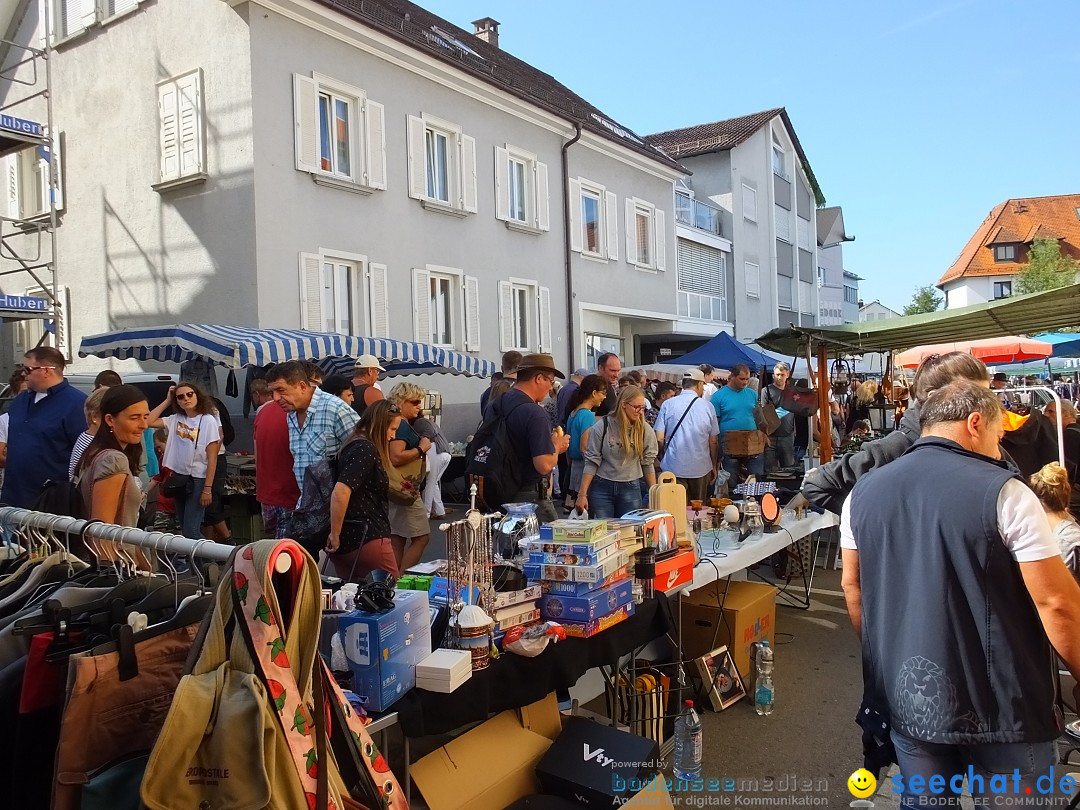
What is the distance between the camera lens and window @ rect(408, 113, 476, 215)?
1288 centimetres

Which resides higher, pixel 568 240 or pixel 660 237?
pixel 660 237

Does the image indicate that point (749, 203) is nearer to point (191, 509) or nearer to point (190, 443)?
point (190, 443)

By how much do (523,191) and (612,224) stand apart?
305cm

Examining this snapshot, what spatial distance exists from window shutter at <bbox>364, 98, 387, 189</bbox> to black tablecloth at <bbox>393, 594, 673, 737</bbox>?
32.3ft

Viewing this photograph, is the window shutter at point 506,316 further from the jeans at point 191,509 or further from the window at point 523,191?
the jeans at point 191,509

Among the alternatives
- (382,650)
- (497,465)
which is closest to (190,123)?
(497,465)

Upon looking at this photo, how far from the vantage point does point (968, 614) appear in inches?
86.7

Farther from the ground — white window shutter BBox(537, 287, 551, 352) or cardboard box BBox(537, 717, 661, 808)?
white window shutter BBox(537, 287, 551, 352)

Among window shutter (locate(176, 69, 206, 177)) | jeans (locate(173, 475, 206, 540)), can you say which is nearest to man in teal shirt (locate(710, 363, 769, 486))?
jeans (locate(173, 475, 206, 540))

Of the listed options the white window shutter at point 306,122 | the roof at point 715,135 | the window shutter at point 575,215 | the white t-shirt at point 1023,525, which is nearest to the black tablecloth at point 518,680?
the white t-shirt at point 1023,525

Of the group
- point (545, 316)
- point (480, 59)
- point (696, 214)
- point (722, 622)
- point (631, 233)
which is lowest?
point (722, 622)

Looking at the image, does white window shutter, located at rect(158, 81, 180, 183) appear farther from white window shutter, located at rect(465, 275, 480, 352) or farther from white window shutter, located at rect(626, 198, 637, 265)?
white window shutter, located at rect(626, 198, 637, 265)

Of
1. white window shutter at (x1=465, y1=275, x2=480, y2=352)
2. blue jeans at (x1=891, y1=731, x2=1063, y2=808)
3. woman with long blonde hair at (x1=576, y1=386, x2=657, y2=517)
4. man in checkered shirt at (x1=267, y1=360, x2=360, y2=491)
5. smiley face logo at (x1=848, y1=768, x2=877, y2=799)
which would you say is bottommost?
smiley face logo at (x1=848, y1=768, x2=877, y2=799)

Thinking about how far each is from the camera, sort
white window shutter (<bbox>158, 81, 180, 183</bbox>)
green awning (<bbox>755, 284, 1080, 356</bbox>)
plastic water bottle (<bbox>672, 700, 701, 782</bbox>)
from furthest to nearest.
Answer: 1. white window shutter (<bbox>158, 81, 180, 183</bbox>)
2. green awning (<bbox>755, 284, 1080, 356</bbox>)
3. plastic water bottle (<bbox>672, 700, 701, 782</bbox>)
